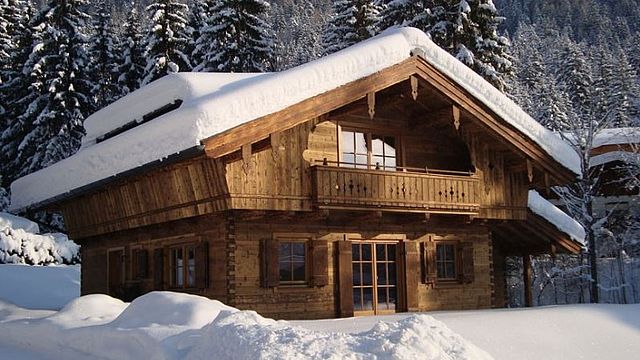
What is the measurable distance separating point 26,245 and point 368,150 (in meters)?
18.1

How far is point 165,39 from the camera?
34031mm

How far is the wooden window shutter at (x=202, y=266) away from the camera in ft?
50.1

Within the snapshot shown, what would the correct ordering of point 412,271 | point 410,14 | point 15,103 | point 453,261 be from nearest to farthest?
1. point 412,271
2. point 453,261
3. point 410,14
4. point 15,103

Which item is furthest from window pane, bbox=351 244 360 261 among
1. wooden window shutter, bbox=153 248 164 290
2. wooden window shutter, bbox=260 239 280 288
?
wooden window shutter, bbox=153 248 164 290

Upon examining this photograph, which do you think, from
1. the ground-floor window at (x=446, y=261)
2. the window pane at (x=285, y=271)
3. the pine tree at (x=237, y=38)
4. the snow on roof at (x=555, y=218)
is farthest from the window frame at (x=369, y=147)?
the pine tree at (x=237, y=38)

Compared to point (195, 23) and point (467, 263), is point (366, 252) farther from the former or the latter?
point (195, 23)

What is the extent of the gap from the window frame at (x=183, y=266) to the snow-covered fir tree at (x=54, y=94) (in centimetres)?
1806

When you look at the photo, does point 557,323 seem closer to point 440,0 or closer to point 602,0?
point 440,0

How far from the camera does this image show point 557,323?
1350 cm

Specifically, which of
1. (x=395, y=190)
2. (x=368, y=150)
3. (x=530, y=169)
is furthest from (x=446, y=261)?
(x=368, y=150)

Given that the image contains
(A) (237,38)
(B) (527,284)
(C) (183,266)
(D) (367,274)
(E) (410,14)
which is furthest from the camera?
(A) (237,38)

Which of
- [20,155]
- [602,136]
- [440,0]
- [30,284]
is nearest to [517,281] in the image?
[602,136]

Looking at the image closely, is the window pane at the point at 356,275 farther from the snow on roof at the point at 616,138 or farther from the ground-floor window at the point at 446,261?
the snow on roof at the point at 616,138

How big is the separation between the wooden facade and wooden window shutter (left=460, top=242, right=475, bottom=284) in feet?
0.11
